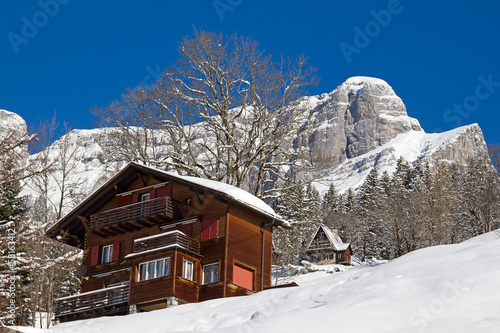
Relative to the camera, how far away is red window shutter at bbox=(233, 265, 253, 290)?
1367 inches

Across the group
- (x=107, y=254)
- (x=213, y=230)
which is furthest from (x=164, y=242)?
(x=107, y=254)

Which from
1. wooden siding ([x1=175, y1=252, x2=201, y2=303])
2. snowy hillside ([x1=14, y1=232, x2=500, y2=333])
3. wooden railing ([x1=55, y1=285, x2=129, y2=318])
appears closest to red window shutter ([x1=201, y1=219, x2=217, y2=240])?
wooden siding ([x1=175, y1=252, x2=201, y2=303])

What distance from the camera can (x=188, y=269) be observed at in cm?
3403

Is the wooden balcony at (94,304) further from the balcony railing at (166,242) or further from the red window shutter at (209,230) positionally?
the red window shutter at (209,230)

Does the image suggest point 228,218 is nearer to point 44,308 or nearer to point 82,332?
point 82,332

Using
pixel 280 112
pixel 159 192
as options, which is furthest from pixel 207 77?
pixel 159 192

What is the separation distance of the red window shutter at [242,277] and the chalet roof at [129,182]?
3106 millimetres

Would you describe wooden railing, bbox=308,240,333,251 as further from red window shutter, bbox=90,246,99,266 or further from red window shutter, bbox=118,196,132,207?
red window shutter, bbox=90,246,99,266

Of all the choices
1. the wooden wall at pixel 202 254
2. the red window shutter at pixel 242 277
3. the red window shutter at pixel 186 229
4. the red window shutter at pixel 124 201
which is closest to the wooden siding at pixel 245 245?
the wooden wall at pixel 202 254

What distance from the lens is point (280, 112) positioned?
142 ft

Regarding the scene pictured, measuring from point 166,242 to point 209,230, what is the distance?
2.56 m

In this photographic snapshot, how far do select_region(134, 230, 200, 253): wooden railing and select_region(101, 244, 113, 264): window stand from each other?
4.07 meters

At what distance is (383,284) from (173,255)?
15413 millimetres

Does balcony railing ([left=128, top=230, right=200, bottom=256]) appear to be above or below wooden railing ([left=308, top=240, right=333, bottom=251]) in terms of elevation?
below
